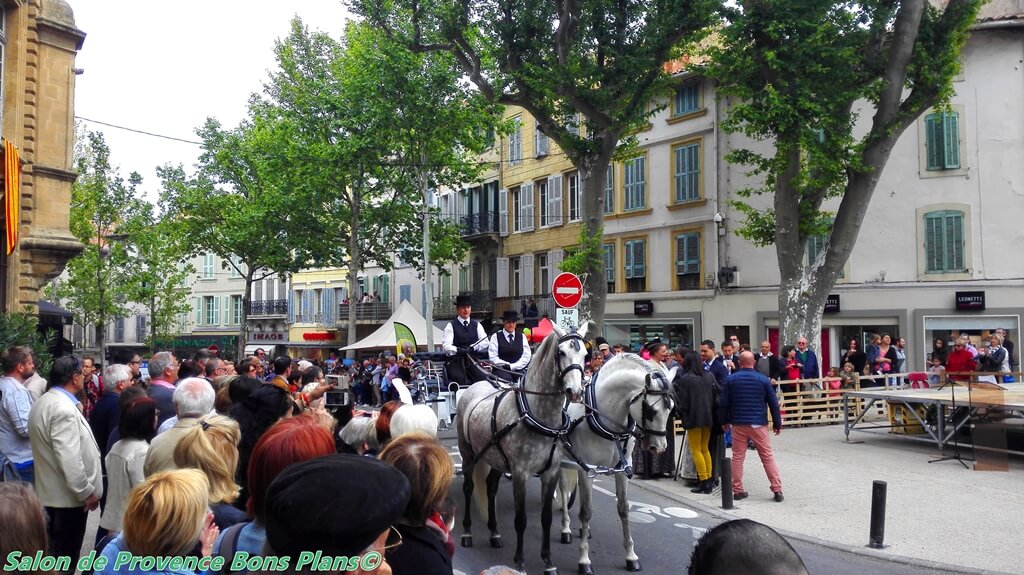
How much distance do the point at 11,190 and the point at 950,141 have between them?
23254 millimetres

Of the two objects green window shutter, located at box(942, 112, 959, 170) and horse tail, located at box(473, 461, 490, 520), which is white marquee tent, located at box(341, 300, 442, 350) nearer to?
green window shutter, located at box(942, 112, 959, 170)

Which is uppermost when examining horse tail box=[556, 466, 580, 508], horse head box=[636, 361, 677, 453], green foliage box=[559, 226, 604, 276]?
green foliage box=[559, 226, 604, 276]

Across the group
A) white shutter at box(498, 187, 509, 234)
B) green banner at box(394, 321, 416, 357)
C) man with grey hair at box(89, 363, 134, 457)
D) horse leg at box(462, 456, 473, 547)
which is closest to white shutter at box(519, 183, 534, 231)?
white shutter at box(498, 187, 509, 234)

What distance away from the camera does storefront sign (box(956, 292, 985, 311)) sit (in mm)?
22922

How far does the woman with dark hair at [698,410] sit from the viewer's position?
37.3 ft

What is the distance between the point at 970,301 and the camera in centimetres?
2303

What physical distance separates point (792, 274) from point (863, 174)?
113 inches

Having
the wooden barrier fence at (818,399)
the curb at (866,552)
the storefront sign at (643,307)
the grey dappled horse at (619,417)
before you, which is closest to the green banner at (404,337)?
the wooden barrier fence at (818,399)

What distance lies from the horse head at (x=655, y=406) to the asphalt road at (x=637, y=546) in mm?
1147

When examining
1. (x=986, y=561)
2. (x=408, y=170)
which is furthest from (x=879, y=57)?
(x=408, y=170)

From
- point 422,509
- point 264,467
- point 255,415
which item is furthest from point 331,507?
point 255,415

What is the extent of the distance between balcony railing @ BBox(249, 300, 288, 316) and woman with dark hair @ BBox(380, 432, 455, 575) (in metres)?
55.6

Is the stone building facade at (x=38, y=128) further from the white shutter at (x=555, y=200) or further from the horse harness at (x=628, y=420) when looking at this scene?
the white shutter at (x=555, y=200)

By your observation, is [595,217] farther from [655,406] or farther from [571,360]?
[571,360]
